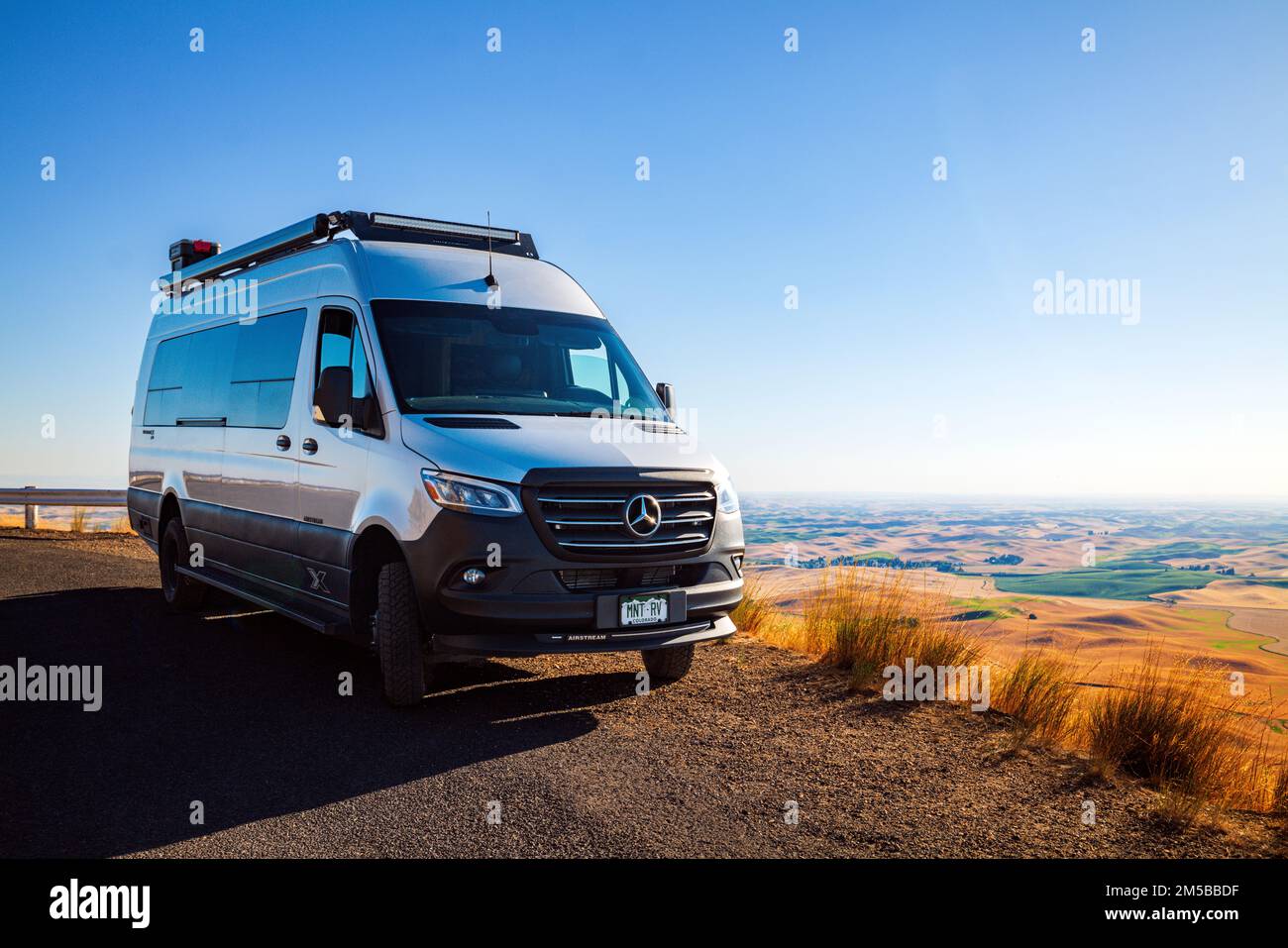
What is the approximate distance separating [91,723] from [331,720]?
4.81ft

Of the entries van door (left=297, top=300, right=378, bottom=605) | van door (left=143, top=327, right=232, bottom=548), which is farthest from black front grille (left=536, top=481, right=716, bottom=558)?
van door (left=143, top=327, right=232, bottom=548)

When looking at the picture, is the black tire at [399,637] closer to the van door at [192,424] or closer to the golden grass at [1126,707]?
the golden grass at [1126,707]

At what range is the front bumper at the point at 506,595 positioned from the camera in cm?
555

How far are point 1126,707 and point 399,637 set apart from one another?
4346 millimetres

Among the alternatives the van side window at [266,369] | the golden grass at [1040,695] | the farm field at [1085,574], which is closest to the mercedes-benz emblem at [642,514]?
the farm field at [1085,574]

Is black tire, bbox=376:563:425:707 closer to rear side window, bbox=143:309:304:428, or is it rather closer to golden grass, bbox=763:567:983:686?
rear side window, bbox=143:309:304:428

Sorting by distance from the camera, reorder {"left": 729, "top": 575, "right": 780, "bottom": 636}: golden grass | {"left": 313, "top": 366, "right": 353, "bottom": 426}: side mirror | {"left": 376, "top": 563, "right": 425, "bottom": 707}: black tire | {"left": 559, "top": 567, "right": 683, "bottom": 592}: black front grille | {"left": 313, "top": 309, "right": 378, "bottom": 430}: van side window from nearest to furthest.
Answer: {"left": 559, "top": 567, "right": 683, "bottom": 592}: black front grille, {"left": 376, "top": 563, "right": 425, "bottom": 707}: black tire, {"left": 313, "top": 366, "right": 353, "bottom": 426}: side mirror, {"left": 313, "top": 309, "right": 378, "bottom": 430}: van side window, {"left": 729, "top": 575, "right": 780, "bottom": 636}: golden grass

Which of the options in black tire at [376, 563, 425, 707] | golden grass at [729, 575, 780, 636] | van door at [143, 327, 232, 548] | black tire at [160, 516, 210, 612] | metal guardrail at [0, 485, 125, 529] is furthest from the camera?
metal guardrail at [0, 485, 125, 529]

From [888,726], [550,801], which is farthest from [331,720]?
[888,726]

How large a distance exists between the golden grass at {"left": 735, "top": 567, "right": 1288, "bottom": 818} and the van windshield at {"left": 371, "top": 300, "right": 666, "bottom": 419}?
8.19 ft

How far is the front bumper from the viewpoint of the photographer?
5555 millimetres

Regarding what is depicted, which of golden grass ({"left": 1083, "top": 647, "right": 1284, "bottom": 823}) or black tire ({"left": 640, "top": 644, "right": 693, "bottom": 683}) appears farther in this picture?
black tire ({"left": 640, "top": 644, "right": 693, "bottom": 683})

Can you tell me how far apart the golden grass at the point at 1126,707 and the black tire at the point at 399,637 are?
3.15m
